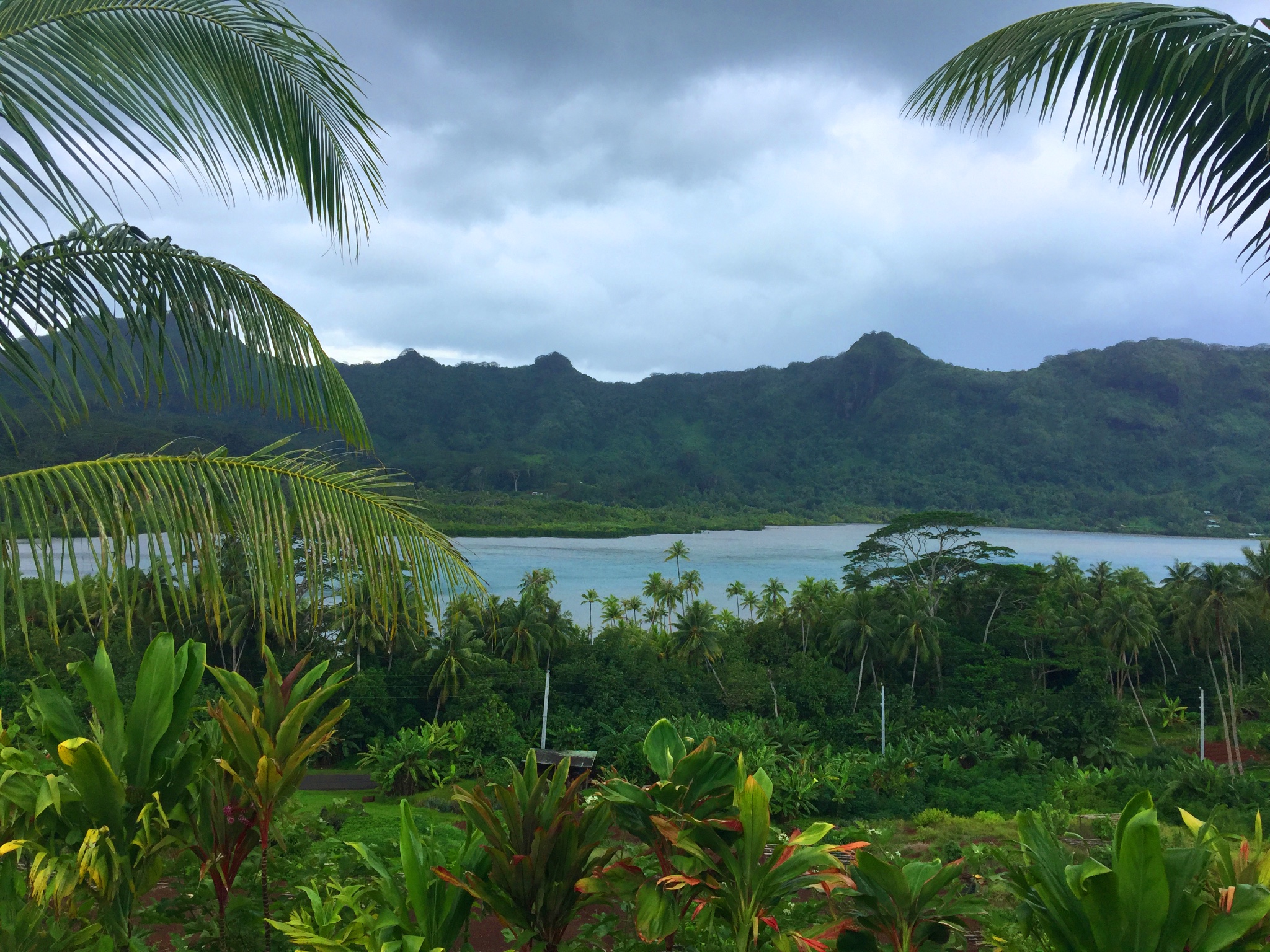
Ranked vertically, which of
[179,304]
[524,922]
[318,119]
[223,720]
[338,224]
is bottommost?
[524,922]

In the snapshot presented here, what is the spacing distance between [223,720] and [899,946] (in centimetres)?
214

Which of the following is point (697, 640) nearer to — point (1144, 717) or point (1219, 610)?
point (1144, 717)

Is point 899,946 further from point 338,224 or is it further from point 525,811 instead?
point 338,224

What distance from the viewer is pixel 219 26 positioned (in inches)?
76.1

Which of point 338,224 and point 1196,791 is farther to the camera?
point 1196,791

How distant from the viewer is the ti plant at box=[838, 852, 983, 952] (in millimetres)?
2295

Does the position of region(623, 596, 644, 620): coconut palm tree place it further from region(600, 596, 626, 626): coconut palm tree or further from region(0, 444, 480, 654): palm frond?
region(0, 444, 480, 654): palm frond

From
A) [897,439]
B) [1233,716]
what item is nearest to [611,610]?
[1233,716]

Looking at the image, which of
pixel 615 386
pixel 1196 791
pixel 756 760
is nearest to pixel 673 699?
pixel 756 760

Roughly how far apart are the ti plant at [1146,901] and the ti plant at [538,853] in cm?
136

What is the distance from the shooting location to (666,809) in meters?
2.42

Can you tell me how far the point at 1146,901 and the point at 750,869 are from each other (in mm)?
988

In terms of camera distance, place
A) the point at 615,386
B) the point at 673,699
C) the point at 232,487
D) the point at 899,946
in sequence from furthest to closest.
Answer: the point at 615,386
the point at 673,699
the point at 899,946
the point at 232,487

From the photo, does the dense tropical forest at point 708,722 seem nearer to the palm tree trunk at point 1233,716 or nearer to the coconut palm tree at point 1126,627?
the coconut palm tree at point 1126,627
